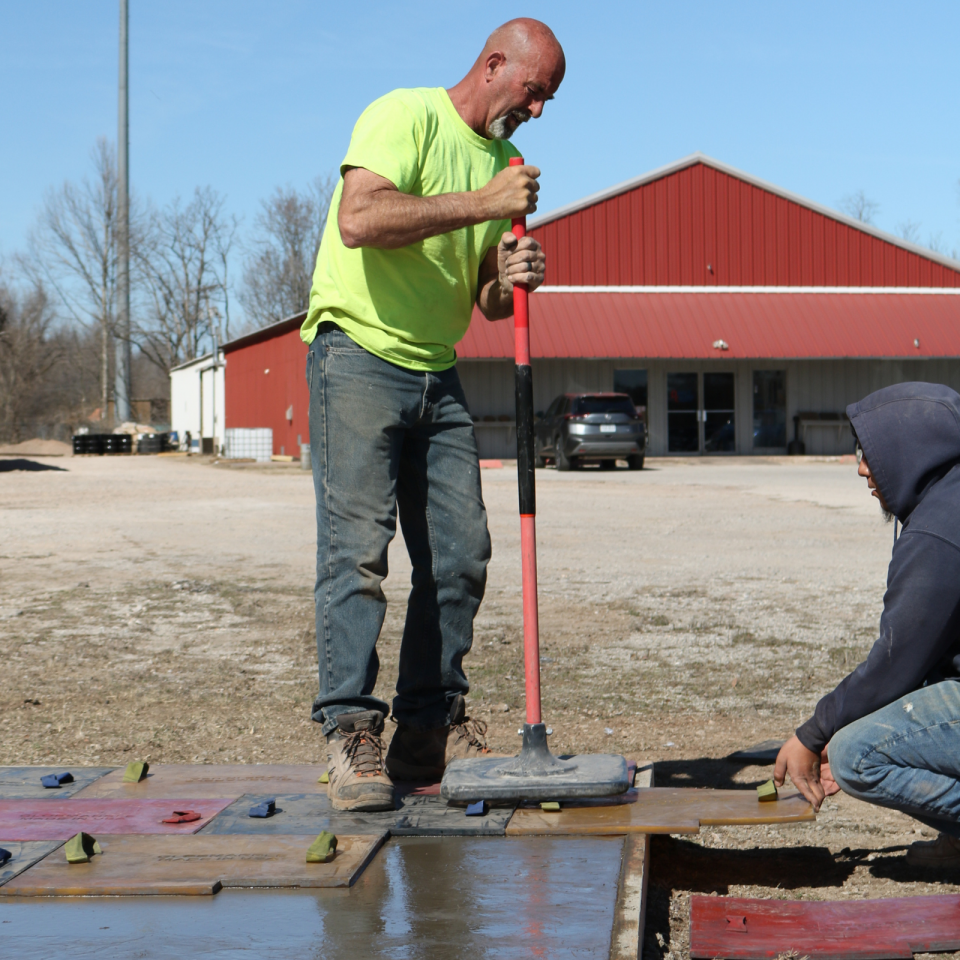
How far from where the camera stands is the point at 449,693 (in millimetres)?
3461

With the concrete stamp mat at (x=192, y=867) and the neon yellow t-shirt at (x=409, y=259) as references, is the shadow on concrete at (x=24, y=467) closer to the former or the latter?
the neon yellow t-shirt at (x=409, y=259)

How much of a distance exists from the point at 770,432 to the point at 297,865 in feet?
103

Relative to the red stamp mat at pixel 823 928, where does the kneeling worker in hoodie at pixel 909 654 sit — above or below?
above

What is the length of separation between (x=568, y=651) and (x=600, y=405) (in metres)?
19.1

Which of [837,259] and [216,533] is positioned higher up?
[837,259]

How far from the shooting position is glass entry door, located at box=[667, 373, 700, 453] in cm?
3219

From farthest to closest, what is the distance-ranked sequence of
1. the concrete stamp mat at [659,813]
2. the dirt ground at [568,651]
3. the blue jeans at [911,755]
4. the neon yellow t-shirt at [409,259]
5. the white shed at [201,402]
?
the white shed at [201,402] → the dirt ground at [568,651] → the neon yellow t-shirt at [409,259] → the concrete stamp mat at [659,813] → the blue jeans at [911,755]

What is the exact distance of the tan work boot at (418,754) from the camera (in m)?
3.42

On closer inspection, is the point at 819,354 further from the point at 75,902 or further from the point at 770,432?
Result: the point at 75,902

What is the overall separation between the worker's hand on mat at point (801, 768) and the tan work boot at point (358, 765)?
3.22ft

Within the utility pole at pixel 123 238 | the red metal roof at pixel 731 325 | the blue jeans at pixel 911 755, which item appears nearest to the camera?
the blue jeans at pixel 911 755

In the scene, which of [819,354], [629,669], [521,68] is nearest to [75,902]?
[521,68]

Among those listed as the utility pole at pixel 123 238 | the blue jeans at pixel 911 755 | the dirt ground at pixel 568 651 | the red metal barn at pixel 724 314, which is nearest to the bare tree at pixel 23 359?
the utility pole at pixel 123 238

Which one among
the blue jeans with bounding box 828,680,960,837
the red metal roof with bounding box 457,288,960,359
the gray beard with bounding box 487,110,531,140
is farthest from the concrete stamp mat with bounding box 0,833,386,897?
the red metal roof with bounding box 457,288,960,359
